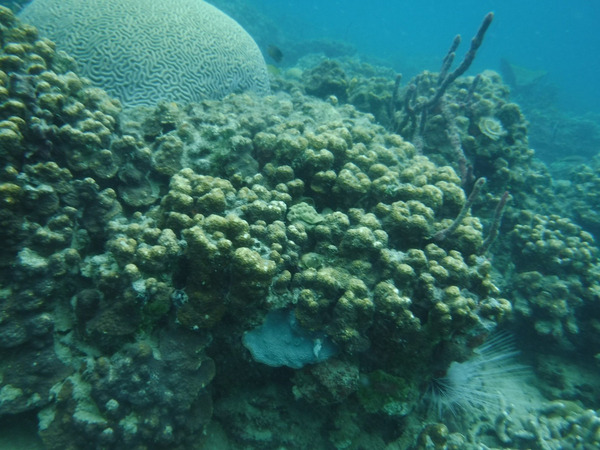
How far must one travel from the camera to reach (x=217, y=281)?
2627 mm

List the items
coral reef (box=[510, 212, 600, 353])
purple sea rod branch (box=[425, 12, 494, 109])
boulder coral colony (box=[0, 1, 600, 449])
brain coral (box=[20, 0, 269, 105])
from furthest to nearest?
purple sea rod branch (box=[425, 12, 494, 109]), brain coral (box=[20, 0, 269, 105]), coral reef (box=[510, 212, 600, 353]), boulder coral colony (box=[0, 1, 600, 449])

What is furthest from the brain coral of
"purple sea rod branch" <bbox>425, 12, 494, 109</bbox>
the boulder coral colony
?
"purple sea rod branch" <bbox>425, 12, 494, 109</bbox>

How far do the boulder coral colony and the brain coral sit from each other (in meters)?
1.43

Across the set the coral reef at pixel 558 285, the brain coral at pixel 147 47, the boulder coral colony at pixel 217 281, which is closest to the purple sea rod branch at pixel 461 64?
the boulder coral colony at pixel 217 281

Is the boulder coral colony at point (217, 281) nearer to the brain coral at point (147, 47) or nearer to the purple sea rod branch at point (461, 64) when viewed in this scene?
the brain coral at point (147, 47)

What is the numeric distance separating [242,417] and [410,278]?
2191mm

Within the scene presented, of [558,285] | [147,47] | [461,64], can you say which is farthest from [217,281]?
[461,64]

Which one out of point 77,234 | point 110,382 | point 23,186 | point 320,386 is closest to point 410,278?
point 320,386

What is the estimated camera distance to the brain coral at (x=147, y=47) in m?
5.15

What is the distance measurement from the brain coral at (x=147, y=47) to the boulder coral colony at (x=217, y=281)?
143 centimetres

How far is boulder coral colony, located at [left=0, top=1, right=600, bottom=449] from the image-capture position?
2.51 m

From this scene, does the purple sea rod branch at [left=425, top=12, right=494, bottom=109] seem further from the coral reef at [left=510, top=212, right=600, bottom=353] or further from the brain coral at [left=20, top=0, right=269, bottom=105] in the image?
the brain coral at [left=20, top=0, right=269, bottom=105]

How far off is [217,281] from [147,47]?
16.5 feet

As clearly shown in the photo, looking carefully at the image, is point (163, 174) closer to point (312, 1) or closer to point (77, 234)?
point (77, 234)
